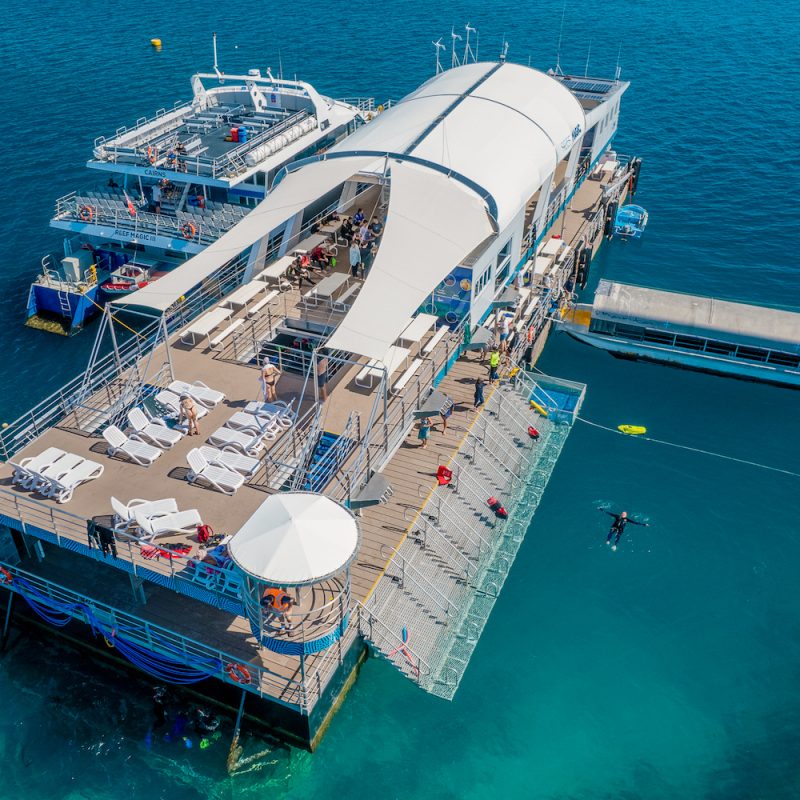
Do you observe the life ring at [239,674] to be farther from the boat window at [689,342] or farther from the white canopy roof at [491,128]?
the boat window at [689,342]

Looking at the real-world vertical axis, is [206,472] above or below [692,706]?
above

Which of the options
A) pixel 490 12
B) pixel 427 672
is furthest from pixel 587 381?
pixel 490 12

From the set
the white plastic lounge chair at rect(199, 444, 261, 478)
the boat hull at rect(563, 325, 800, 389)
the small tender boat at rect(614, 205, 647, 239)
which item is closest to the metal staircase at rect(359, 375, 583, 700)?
the white plastic lounge chair at rect(199, 444, 261, 478)

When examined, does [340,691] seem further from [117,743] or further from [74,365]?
[74,365]

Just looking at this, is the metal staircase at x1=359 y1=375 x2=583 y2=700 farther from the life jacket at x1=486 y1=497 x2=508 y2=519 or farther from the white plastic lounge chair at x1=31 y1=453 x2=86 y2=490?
the white plastic lounge chair at x1=31 y1=453 x2=86 y2=490

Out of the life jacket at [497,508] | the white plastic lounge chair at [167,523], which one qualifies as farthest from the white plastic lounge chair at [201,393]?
the life jacket at [497,508]

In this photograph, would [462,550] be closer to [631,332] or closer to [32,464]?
[32,464]
